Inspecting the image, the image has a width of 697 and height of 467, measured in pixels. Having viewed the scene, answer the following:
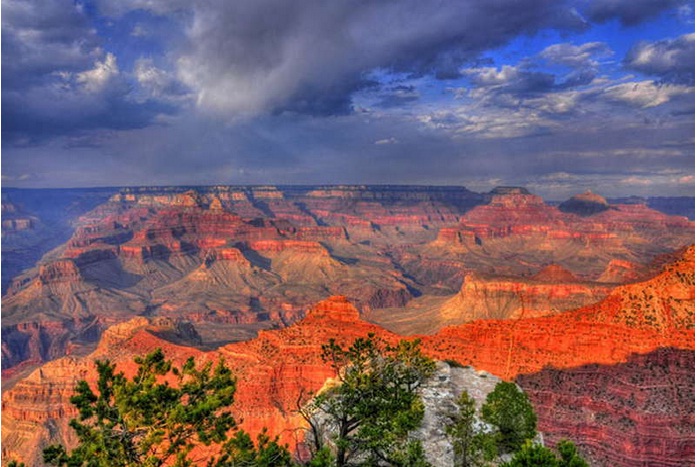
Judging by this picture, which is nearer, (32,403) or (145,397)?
(145,397)

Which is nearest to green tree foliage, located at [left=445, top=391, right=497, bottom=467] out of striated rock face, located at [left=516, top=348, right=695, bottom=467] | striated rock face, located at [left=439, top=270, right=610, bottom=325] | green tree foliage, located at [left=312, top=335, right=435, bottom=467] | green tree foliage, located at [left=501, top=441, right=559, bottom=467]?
green tree foliage, located at [left=312, top=335, right=435, bottom=467]

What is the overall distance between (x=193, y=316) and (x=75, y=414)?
99.8 metres

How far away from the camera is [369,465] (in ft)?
65.5

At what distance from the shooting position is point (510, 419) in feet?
97.7

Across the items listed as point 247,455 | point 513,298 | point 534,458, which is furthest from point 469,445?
point 513,298

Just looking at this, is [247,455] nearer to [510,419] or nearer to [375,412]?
[375,412]

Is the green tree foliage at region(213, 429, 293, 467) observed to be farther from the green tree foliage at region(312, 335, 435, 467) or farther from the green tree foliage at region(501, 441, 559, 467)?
the green tree foliage at region(501, 441, 559, 467)

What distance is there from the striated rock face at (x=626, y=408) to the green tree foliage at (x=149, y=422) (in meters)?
48.3

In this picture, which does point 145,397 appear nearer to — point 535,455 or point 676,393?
point 535,455

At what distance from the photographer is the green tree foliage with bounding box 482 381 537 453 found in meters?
29.2

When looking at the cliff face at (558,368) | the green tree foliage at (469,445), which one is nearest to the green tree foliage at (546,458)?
the green tree foliage at (469,445)

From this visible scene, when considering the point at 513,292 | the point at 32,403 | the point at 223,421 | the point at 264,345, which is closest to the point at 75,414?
the point at 32,403

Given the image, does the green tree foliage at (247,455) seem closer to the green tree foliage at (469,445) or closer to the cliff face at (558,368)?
the green tree foliage at (469,445)

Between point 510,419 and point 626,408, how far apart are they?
110 feet
